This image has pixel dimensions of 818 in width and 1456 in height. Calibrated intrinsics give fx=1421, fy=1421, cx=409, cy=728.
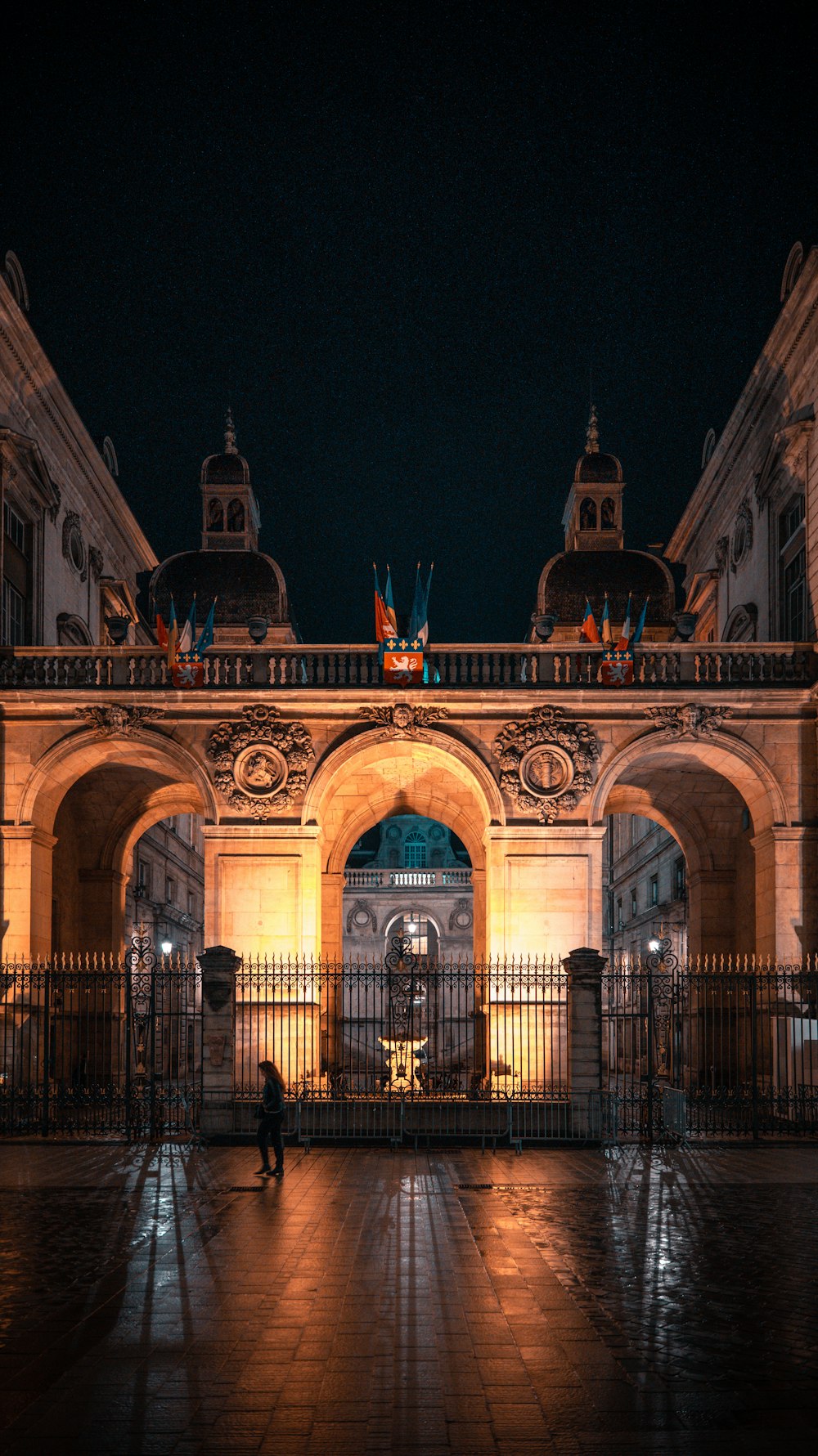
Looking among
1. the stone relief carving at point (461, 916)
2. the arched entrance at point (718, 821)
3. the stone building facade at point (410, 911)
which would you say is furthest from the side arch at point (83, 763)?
the stone relief carving at point (461, 916)

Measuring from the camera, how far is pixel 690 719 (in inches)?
1112

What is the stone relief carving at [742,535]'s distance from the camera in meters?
33.8

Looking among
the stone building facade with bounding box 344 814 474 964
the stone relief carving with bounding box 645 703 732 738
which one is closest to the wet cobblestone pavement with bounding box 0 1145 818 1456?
the stone relief carving with bounding box 645 703 732 738

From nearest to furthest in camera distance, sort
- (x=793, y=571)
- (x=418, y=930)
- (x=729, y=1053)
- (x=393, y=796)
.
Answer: (x=729, y=1053) → (x=793, y=571) → (x=393, y=796) → (x=418, y=930)

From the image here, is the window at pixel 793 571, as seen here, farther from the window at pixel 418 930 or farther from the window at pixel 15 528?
the window at pixel 418 930

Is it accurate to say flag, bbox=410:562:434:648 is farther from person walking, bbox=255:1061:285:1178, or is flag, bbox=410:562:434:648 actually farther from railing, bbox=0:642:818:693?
person walking, bbox=255:1061:285:1178

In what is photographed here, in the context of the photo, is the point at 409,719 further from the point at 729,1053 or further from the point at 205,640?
the point at 729,1053

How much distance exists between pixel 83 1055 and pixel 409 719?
1148 centimetres

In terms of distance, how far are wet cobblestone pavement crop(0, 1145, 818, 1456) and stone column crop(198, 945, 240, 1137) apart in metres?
4.86

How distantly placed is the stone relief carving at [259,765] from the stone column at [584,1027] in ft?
27.7

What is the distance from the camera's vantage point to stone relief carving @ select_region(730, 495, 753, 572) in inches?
1330

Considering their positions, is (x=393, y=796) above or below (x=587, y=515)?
below

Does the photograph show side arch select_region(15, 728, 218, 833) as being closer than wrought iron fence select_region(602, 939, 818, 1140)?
No

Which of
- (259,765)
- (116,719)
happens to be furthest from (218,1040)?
(116,719)
